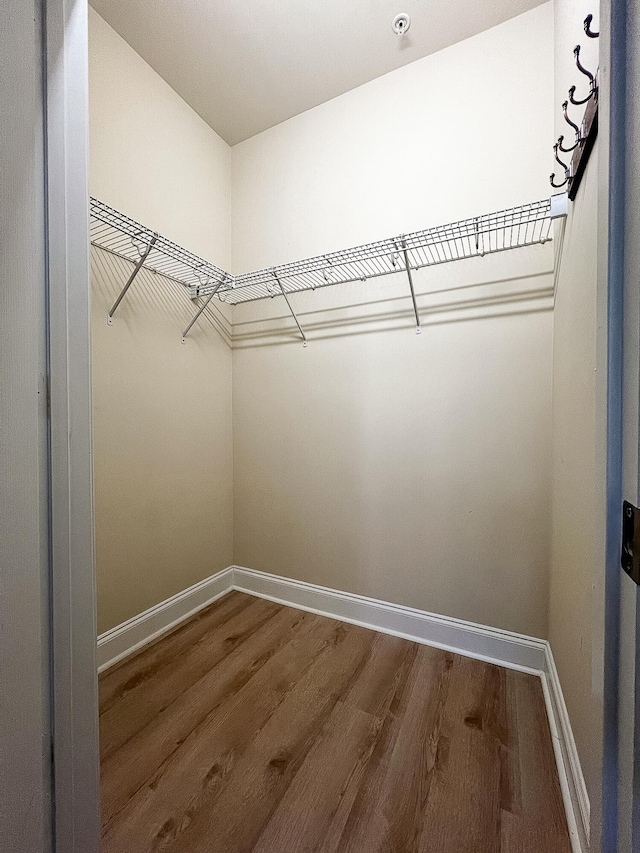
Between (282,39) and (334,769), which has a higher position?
(282,39)

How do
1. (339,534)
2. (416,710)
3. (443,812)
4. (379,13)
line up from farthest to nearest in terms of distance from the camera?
(339,534), (379,13), (416,710), (443,812)

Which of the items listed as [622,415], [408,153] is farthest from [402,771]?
[408,153]

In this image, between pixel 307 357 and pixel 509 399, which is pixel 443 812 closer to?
pixel 509 399

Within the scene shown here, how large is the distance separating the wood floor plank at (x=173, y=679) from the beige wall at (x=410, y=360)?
0.36 meters

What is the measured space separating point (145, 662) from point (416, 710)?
1.16 metres

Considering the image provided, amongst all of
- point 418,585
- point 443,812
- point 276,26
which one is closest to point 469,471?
point 418,585

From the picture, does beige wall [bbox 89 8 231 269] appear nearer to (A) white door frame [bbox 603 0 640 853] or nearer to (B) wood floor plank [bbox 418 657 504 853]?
(A) white door frame [bbox 603 0 640 853]

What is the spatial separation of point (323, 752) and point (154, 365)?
1710 mm

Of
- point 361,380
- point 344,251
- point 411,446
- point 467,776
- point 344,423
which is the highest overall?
point 344,251

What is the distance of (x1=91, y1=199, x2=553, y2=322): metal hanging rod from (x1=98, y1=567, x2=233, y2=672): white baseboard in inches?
60.8

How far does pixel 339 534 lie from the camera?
1828mm

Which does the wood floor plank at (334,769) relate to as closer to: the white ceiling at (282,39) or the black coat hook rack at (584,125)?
the black coat hook rack at (584,125)

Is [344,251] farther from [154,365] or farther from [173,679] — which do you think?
[173,679]

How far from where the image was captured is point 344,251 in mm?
1454
